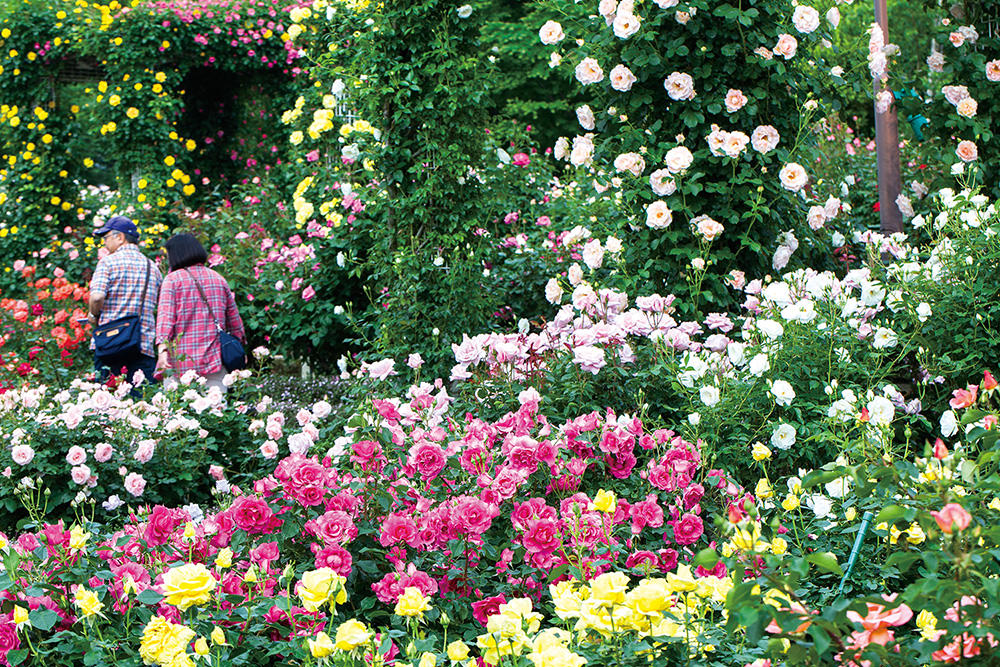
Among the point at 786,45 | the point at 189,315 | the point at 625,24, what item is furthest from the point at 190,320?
the point at 786,45

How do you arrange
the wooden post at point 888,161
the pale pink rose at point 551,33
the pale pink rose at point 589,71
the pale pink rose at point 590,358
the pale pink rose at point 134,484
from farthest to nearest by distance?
the wooden post at point 888,161 < the pale pink rose at point 551,33 < the pale pink rose at point 589,71 < the pale pink rose at point 134,484 < the pale pink rose at point 590,358

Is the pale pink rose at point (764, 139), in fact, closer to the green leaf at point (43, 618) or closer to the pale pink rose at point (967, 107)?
the pale pink rose at point (967, 107)

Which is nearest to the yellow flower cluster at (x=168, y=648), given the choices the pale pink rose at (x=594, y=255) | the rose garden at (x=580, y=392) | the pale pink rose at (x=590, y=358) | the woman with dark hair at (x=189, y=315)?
the rose garden at (x=580, y=392)

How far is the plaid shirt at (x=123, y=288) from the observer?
571 centimetres

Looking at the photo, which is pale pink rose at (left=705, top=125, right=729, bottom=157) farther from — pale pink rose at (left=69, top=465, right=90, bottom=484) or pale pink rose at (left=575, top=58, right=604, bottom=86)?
pale pink rose at (left=69, top=465, right=90, bottom=484)

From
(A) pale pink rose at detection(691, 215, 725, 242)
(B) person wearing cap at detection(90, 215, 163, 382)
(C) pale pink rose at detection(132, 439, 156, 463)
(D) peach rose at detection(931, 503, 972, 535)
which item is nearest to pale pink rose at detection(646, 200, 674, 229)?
(A) pale pink rose at detection(691, 215, 725, 242)

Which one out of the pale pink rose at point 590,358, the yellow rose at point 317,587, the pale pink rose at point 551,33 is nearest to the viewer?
the yellow rose at point 317,587

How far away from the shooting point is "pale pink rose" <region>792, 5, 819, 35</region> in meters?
4.01

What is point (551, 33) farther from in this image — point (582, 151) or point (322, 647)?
point (322, 647)

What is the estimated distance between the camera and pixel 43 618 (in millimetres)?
1948

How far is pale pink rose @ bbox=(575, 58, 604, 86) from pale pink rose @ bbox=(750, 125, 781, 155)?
2.32 feet

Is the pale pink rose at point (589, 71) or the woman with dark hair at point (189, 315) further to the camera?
the woman with dark hair at point (189, 315)

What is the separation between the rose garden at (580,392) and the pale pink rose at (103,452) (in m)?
0.06

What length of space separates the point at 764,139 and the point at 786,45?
0.39 meters
